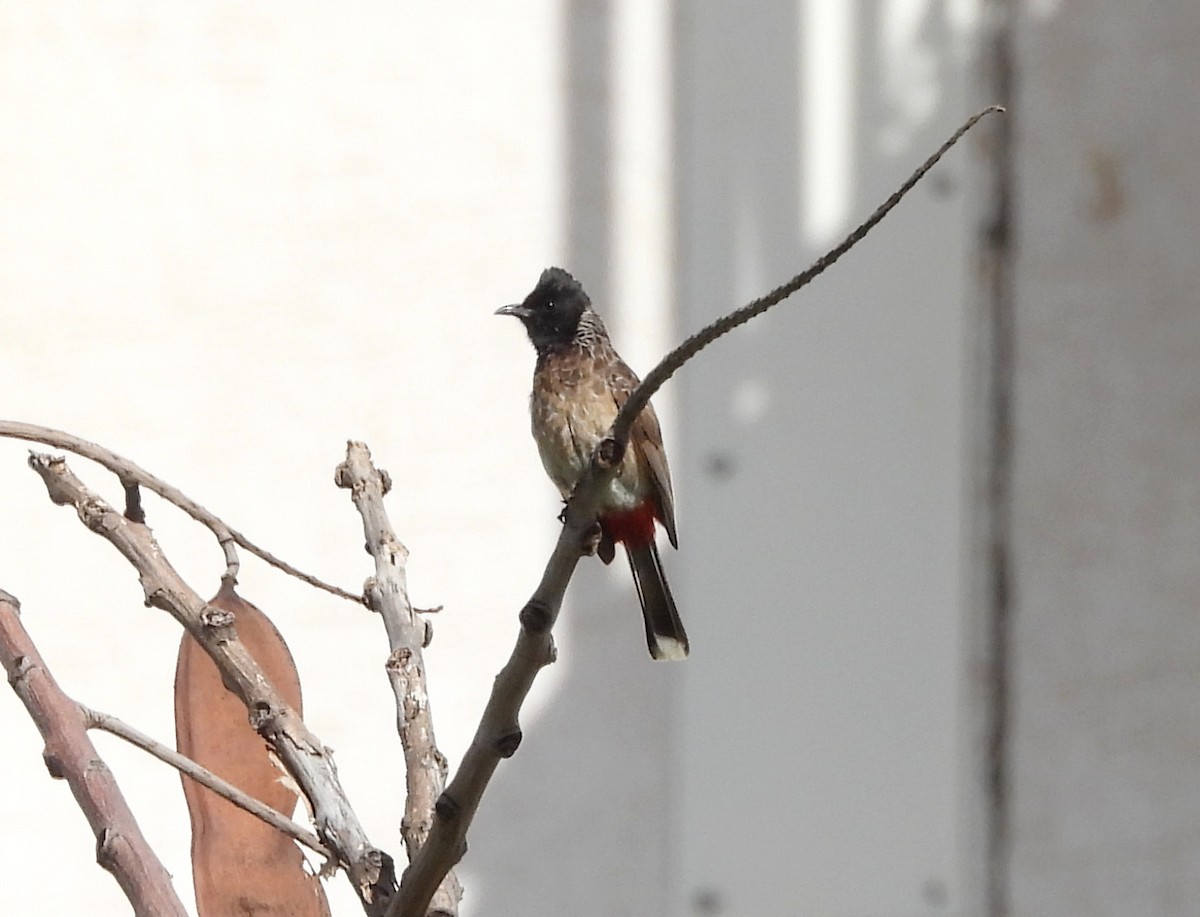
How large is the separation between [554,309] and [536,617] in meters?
1.04

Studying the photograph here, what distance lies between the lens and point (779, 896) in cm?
309

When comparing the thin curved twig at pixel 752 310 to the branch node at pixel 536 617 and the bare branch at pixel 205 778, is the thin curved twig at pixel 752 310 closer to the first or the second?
the branch node at pixel 536 617

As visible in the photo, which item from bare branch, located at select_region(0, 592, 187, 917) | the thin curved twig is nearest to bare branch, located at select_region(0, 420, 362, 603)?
bare branch, located at select_region(0, 592, 187, 917)

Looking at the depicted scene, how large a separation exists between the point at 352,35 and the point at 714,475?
1.00 meters

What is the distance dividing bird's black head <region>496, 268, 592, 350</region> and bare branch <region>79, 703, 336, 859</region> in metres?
0.94

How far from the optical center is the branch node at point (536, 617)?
91cm

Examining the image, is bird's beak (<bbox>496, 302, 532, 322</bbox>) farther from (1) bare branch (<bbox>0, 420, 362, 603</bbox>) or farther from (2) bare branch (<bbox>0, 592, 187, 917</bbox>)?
(2) bare branch (<bbox>0, 592, 187, 917</bbox>)

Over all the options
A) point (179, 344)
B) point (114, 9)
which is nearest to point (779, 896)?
point (179, 344)

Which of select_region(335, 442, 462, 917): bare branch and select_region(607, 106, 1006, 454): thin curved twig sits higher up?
select_region(607, 106, 1006, 454): thin curved twig

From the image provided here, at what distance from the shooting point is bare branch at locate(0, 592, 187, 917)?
960 mm

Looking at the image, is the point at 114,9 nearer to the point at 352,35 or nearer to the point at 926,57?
the point at 352,35

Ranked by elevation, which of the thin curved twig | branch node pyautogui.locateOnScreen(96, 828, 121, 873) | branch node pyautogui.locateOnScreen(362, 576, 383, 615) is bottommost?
branch node pyautogui.locateOnScreen(96, 828, 121, 873)

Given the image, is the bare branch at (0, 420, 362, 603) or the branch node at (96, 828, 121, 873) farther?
the bare branch at (0, 420, 362, 603)

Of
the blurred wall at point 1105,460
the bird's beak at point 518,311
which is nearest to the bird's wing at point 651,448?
the bird's beak at point 518,311
